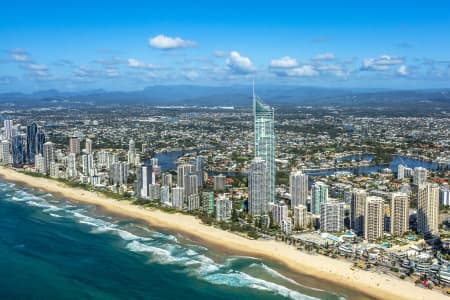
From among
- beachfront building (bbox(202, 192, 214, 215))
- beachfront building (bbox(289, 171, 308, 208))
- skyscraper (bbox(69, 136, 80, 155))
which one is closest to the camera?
beachfront building (bbox(202, 192, 214, 215))

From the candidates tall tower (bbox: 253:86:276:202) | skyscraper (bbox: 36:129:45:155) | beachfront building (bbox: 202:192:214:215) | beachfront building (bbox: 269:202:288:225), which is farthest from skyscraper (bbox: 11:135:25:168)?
beachfront building (bbox: 269:202:288:225)

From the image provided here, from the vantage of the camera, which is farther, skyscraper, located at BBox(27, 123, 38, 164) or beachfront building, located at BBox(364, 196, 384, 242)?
skyscraper, located at BBox(27, 123, 38, 164)

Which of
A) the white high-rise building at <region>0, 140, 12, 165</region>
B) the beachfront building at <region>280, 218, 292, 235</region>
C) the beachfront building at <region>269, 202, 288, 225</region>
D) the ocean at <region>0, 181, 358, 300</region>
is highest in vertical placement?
the white high-rise building at <region>0, 140, 12, 165</region>

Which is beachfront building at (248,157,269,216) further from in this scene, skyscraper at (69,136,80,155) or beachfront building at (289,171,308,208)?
skyscraper at (69,136,80,155)

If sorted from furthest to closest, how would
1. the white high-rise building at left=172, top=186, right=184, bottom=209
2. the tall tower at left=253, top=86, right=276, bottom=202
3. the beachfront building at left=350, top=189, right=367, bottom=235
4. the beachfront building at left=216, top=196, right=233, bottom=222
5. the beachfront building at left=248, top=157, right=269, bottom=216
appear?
the white high-rise building at left=172, top=186, right=184, bottom=209, the tall tower at left=253, top=86, right=276, bottom=202, the beachfront building at left=248, top=157, right=269, bottom=216, the beachfront building at left=216, top=196, right=233, bottom=222, the beachfront building at left=350, top=189, right=367, bottom=235

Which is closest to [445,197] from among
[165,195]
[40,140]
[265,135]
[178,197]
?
[265,135]

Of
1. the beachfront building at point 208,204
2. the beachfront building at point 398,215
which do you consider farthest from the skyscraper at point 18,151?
→ the beachfront building at point 398,215

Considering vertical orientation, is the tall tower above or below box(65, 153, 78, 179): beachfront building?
above
